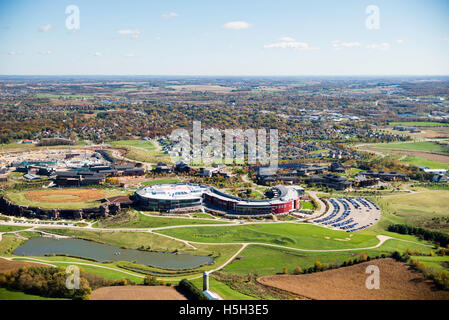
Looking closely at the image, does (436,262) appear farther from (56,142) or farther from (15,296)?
(56,142)

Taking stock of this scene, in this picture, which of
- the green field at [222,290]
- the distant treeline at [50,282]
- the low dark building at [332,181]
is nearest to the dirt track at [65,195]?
the distant treeline at [50,282]

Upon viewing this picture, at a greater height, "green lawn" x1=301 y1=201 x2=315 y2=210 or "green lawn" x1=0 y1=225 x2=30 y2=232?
"green lawn" x1=301 y1=201 x2=315 y2=210

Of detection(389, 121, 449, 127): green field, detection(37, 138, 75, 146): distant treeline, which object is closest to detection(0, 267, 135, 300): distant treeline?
detection(37, 138, 75, 146): distant treeline

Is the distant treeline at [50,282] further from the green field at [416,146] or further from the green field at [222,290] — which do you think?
the green field at [416,146]

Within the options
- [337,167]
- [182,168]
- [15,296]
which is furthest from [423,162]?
[15,296]

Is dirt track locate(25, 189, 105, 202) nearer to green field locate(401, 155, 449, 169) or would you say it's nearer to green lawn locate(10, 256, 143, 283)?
A: green lawn locate(10, 256, 143, 283)
